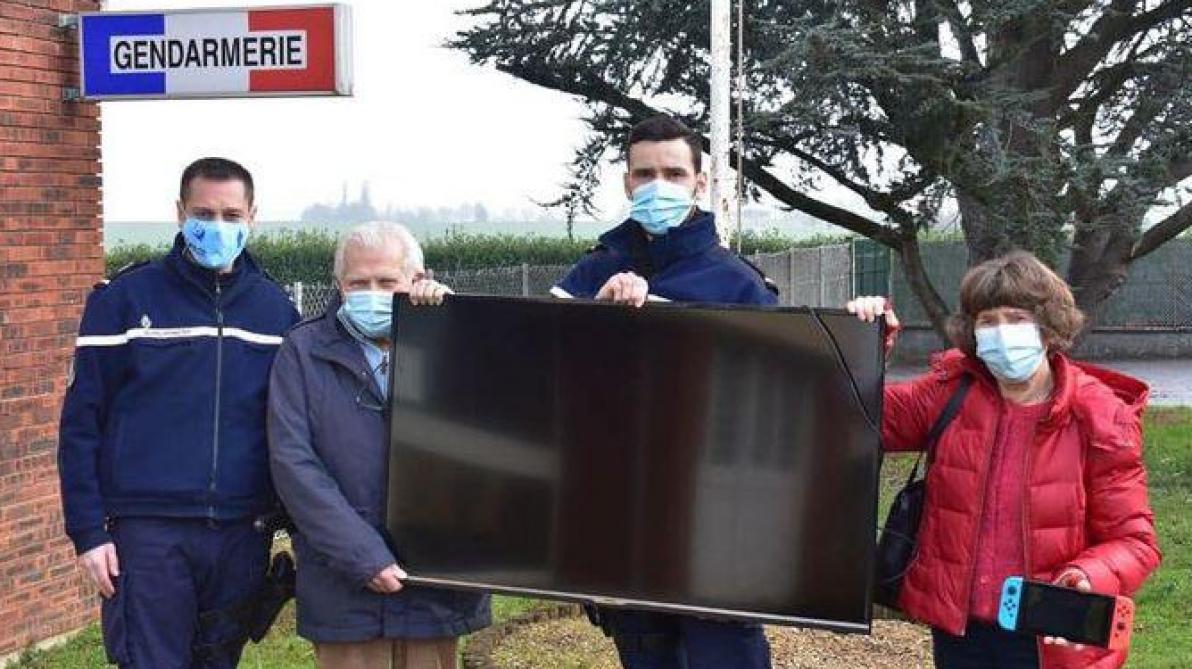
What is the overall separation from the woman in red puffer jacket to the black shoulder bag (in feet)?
0.08

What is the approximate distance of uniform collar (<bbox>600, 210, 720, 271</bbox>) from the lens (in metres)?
4.07

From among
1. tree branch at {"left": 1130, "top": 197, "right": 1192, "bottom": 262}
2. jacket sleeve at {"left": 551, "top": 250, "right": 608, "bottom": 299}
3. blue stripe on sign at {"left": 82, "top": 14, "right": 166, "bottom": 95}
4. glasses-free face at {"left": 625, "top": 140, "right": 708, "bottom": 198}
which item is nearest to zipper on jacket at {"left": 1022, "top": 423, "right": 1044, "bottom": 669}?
glasses-free face at {"left": 625, "top": 140, "right": 708, "bottom": 198}

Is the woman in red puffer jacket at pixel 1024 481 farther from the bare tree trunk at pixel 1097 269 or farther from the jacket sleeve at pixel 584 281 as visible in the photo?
the bare tree trunk at pixel 1097 269

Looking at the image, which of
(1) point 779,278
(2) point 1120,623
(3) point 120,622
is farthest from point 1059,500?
(1) point 779,278

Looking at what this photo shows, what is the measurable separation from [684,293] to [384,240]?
2.83 feet

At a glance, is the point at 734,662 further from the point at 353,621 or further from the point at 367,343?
the point at 367,343

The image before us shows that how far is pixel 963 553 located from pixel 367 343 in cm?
174

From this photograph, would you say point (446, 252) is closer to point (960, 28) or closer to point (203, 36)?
point (960, 28)

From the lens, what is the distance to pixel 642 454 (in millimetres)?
3936

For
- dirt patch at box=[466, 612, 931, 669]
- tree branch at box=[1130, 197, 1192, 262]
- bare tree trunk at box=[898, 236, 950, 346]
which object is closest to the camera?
dirt patch at box=[466, 612, 931, 669]

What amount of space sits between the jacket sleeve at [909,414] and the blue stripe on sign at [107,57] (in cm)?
434

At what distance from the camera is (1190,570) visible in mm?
9062

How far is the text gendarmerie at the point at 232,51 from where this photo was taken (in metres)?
6.79

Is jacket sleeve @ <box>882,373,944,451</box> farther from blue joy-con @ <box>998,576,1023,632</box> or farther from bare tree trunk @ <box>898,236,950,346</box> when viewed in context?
bare tree trunk @ <box>898,236,950,346</box>
